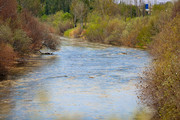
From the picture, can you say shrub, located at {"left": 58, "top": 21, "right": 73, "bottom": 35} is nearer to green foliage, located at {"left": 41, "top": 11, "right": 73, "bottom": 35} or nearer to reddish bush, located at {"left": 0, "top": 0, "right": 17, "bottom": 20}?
green foliage, located at {"left": 41, "top": 11, "right": 73, "bottom": 35}

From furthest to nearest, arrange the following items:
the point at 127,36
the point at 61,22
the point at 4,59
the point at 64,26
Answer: the point at 61,22 → the point at 64,26 → the point at 127,36 → the point at 4,59

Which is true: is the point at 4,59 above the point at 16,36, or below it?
below

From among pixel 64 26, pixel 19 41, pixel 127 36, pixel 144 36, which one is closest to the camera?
pixel 19 41

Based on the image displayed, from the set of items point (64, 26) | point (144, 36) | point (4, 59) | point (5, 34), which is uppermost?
point (5, 34)

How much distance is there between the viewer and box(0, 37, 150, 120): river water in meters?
15.7

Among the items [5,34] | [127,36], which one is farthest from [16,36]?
[127,36]

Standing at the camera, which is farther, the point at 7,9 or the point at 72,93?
the point at 7,9

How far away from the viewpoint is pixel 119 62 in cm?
3359

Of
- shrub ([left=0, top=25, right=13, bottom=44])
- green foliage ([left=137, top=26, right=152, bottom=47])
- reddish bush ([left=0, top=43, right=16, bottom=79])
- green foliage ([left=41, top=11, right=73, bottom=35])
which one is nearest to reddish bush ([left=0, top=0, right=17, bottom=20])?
shrub ([left=0, top=25, right=13, bottom=44])

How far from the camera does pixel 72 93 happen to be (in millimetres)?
19906

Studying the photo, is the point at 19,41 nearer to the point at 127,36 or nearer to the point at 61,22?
the point at 127,36

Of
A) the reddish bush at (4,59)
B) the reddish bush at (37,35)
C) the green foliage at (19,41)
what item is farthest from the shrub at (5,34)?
the reddish bush at (37,35)

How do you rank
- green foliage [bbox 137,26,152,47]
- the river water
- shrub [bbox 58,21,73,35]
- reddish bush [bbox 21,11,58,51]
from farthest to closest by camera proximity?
shrub [bbox 58,21,73,35], green foliage [bbox 137,26,152,47], reddish bush [bbox 21,11,58,51], the river water

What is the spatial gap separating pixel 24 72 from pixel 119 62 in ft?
33.9
